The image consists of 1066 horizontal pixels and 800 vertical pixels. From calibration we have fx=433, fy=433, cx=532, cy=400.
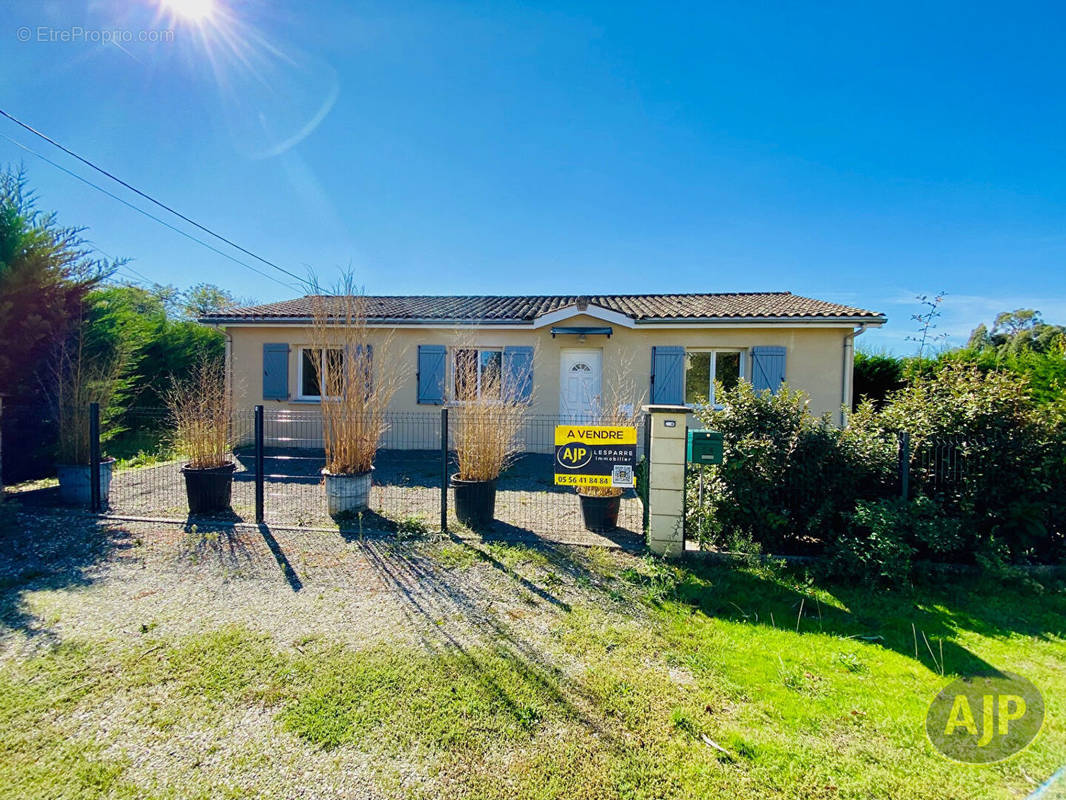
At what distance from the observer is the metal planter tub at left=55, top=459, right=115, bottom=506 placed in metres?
5.92

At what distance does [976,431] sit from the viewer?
14.0 ft

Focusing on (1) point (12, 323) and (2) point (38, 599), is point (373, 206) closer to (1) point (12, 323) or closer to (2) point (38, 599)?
(1) point (12, 323)

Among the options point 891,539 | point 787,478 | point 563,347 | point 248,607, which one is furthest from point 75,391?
point 891,539

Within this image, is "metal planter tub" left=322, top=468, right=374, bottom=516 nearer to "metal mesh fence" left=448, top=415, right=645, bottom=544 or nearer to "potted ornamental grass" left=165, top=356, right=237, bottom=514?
"metal mesh fence" left=448, top=415, right=645, bottom=544

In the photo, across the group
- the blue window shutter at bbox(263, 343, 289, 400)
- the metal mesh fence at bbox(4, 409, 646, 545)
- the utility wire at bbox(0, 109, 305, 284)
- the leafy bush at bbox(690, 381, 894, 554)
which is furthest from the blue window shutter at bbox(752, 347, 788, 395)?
the blue window shutter at bbox(263, 343, 289, 400)

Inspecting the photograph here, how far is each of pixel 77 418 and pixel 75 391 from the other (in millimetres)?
419

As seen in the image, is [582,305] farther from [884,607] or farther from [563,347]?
[884,607]

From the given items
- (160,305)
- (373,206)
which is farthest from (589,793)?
(160,305)

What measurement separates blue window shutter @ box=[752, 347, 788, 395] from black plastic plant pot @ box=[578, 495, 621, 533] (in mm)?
5770

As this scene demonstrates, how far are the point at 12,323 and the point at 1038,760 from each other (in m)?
11.7

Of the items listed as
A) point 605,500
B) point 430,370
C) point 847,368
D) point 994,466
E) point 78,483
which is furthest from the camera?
point 430,370

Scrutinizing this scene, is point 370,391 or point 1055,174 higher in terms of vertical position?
point 1055,174

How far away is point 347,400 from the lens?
5.38m

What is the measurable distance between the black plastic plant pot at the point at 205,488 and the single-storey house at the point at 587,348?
417cm
